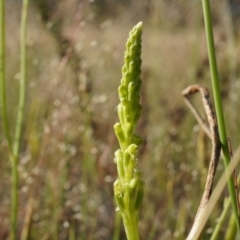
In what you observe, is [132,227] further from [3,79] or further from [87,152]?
[87,152]

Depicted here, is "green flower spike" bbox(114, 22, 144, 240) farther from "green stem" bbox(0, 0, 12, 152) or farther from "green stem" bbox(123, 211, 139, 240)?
"green stem" bbox(0, 0, 12, 152)

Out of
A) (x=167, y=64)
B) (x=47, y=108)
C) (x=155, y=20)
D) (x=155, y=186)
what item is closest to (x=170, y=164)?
(x=155, y=186)

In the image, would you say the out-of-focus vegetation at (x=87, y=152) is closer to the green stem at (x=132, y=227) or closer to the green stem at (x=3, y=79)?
the green stem at (x=3, y=79)

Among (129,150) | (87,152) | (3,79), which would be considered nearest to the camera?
(129,150)

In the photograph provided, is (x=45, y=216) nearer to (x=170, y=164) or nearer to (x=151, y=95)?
(x=170, y=164)

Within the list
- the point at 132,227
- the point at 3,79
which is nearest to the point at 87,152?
the point at 3,79

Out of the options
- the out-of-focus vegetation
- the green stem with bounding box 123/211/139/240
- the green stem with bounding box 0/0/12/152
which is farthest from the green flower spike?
the out-of-focus vegetation

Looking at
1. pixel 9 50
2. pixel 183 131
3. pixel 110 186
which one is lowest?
pixel 110 186

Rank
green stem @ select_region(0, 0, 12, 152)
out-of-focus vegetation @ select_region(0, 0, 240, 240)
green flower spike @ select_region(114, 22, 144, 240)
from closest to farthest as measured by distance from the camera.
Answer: green flower spike @ select_region(114, 22, 144, 240) → green stem @ select_region(0, 0, 12, 152) → out-of-focus vegetation @ select_region(0, 0, 240, 240)
